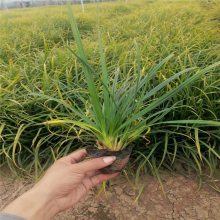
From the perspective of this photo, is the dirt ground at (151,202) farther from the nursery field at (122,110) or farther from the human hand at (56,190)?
the human hand at (56,190)

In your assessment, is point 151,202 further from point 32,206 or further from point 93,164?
point 32,206

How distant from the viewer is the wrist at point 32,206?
3.24 ft

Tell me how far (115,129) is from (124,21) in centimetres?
289

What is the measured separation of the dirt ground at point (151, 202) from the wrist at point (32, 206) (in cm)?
33

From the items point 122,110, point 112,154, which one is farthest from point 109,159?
point 122,110

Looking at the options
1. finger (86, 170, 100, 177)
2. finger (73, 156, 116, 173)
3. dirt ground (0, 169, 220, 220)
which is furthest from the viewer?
dirt ground (0, 169, 220, 220)

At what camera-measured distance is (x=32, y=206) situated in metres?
1.02

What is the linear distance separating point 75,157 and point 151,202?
38cm

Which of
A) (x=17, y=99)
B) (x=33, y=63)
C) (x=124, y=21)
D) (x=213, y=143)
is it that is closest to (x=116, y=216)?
(x=213, y=143)

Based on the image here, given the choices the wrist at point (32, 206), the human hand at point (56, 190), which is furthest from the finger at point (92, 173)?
the wrist at point (32, 206)

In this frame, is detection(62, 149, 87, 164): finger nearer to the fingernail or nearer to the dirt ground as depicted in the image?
the fingernail

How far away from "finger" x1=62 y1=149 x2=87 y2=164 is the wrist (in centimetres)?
15

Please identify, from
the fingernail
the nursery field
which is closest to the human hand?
the fingernail

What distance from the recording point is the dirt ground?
1.33 m
